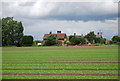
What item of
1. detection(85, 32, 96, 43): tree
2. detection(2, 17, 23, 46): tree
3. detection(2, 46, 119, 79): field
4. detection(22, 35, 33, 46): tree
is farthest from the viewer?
detection(85, 32, 96, 43): tree

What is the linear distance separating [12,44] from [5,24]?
1073 centimetres

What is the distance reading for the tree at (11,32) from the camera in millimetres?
86562

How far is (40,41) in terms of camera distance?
356 ft

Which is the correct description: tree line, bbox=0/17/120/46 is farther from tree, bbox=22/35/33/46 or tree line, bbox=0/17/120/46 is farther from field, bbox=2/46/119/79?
field, bbox=2/46/119/79

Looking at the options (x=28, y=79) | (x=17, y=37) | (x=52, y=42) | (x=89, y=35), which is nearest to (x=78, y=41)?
(x=52, y=42)

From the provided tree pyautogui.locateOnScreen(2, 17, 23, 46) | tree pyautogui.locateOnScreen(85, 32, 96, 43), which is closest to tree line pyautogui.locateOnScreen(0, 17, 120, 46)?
tree pyautogui.locateOnScreen(2, 17, 23, 46)

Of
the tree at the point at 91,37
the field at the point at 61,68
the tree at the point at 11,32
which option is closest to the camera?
the field at the point at 61,68

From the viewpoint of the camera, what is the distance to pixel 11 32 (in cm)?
9150

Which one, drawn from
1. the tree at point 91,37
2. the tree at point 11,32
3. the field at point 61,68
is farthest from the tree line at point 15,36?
the field at point 61,68

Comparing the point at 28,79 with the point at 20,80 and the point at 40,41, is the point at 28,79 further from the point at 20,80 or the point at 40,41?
the point at 40,41

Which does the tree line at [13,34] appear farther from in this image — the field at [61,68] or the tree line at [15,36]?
the field at [61,68]

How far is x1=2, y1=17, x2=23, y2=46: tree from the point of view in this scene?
3408 inches

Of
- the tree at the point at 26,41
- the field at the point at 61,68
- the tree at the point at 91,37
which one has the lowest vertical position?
the field at the point at 61,68

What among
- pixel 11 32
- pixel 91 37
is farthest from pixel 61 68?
pixel 91 37
